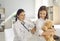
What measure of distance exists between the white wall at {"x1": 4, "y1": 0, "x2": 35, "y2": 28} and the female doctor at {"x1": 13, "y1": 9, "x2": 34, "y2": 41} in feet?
0.79

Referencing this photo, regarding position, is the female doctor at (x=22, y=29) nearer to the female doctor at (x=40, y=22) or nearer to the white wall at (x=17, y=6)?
the female doctor at (x=40, y=22)

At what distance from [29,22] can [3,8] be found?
0.45 meters

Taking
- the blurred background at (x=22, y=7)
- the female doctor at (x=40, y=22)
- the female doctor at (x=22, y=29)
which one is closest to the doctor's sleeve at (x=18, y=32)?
the female doctor at (x=22, y=29)

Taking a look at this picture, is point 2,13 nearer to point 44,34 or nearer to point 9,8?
point 9,8

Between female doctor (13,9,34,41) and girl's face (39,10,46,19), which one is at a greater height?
girl's face (39,10,46,19)

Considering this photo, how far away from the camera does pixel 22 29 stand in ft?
2.52

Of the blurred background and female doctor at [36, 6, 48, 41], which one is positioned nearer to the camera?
female doctor at [36, 6, 48, 41]

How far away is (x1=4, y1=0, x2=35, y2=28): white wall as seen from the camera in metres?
1.07

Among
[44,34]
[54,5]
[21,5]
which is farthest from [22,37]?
[54,5]

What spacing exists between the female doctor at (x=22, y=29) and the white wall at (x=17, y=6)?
239mm

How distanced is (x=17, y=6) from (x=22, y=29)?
0.38 meters

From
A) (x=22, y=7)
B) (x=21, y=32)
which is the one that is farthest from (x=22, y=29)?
(x=22, y=7)

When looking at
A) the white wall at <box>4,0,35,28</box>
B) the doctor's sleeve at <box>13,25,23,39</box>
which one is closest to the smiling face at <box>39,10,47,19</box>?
the doctor's sleeve at <box>13,25,23,39</box>

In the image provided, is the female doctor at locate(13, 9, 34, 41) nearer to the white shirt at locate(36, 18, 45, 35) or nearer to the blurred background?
the white shirt at locate(36, 18, 45, 35)
